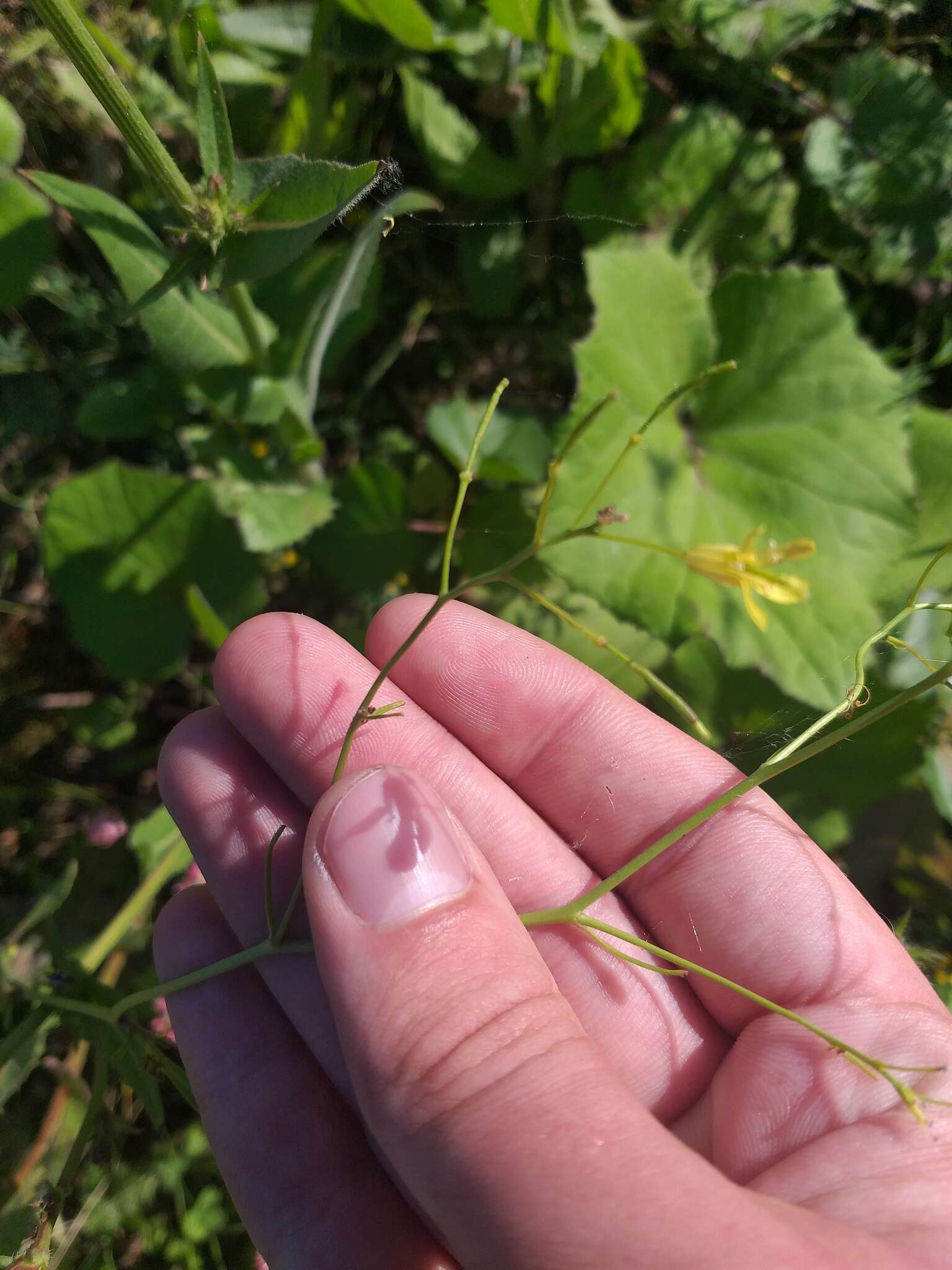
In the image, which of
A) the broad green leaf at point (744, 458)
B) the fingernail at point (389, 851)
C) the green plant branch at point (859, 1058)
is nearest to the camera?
the green plant branch at point (859, 1058)

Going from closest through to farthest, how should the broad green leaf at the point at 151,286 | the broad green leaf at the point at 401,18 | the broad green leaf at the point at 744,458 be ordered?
the broad green leaf at the point at 151,286, the broad green leaf at the point at 401,18, the broad green leaf at the point at 744,458

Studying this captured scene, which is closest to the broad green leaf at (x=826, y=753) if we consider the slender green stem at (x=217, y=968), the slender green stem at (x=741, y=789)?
the slender green stem at (x=741, y=789)

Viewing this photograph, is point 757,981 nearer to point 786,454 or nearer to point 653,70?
point 786,454

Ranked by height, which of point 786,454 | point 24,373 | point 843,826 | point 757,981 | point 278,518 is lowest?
point 843,826

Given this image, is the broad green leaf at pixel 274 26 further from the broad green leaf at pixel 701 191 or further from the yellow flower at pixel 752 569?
the yellow flower at pixel 752 569

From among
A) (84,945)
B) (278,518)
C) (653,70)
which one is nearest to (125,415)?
(278,518)

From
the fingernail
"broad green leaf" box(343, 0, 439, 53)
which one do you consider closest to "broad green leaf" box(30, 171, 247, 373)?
"broad green leaf" box(343, 0, 439, 53)

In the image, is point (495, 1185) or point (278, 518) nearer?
point (495, 1185)

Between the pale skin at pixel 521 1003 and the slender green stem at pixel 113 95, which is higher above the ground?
the slender green stem at pixel 113 95
